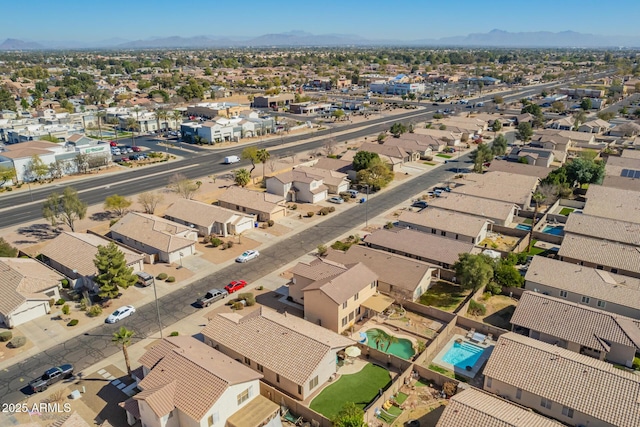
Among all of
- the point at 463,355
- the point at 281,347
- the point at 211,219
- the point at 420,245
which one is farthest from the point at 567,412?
the point at 211,219

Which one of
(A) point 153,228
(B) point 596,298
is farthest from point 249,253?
(B) point 596,298

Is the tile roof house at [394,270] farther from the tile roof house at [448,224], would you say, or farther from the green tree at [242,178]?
the green tree at [242,178]

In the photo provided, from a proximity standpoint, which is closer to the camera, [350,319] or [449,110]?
[350,319]

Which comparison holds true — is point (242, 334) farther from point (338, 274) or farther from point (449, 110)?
point (449, 110)

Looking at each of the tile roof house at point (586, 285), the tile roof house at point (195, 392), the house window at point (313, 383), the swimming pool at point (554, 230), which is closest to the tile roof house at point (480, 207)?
the swimming pool at point (554, 230)

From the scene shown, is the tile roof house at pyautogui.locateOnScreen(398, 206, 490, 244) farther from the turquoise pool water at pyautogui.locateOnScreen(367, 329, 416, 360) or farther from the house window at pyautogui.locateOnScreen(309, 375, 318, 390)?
the house window at pyautogui.locateOnScreen(309, 375, 318, 390)

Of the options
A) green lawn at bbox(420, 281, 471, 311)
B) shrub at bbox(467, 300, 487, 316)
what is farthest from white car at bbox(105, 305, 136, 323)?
shrub at bbox(467, 300, 487, 316)
